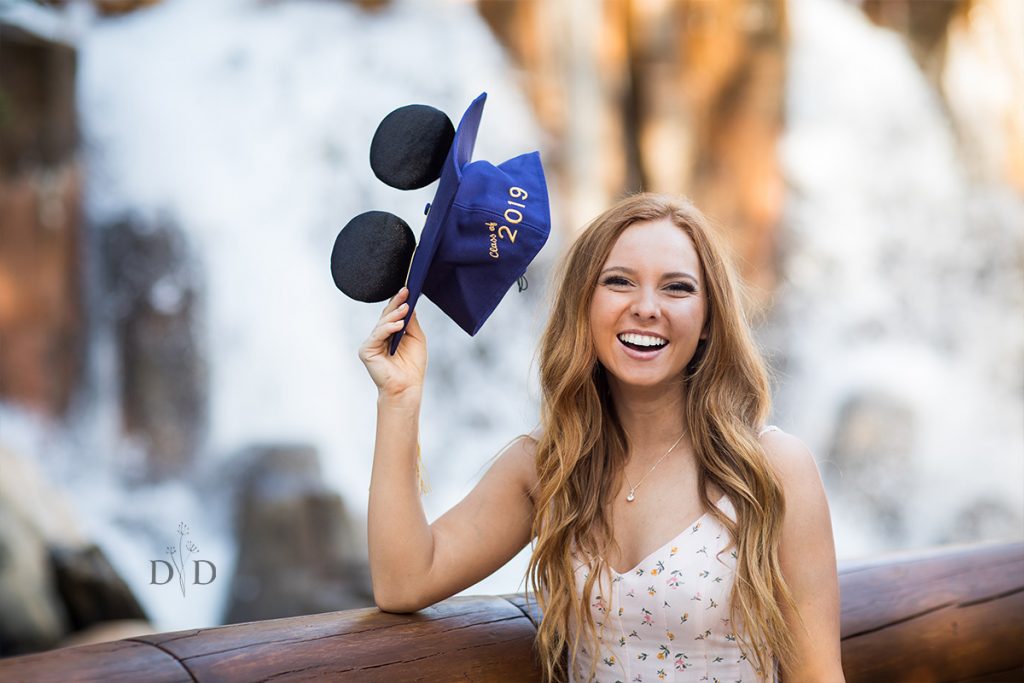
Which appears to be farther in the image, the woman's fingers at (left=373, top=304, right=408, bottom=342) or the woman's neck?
the woman's neck

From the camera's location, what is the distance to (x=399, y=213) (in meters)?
6.61

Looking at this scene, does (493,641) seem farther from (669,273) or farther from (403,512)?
(669,273)

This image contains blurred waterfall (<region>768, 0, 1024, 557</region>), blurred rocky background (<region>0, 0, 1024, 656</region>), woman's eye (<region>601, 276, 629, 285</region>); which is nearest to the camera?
woman's eye (<region>601, 276, 629, 285</region>)

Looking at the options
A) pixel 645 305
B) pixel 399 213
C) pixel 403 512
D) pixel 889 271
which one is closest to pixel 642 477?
pixel 645 305

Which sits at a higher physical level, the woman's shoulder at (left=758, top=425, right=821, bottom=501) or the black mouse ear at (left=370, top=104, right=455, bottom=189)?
the black mouse ear at (left=370, top=104, right=455, bottom=189)

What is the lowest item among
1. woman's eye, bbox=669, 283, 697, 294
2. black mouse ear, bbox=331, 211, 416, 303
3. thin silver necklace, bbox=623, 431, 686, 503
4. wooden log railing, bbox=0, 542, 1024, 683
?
wooden log railing, bbox=0, 542, 1024, 683

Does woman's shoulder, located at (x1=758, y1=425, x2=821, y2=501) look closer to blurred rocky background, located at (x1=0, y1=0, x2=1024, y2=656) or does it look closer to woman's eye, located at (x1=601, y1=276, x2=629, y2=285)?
woman's eye, located at (x1=601, y1=276, x2=629, y2=285)

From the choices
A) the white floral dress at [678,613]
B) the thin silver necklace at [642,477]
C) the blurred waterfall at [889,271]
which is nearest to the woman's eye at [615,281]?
the thin silver necklace at [642,477]

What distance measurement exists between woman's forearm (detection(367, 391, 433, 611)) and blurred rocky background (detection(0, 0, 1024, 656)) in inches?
136

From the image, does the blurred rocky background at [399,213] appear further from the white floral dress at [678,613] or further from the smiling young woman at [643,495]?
the white floral dress at [678,613]

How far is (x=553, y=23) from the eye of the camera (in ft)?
23.5

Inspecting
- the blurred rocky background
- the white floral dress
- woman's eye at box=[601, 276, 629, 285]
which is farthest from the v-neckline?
the blurred rocky background

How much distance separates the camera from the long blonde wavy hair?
1.58 meters

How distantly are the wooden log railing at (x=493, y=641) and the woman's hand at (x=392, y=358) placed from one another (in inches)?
13.1
